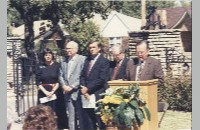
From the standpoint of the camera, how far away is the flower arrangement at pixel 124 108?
7273 millimetres

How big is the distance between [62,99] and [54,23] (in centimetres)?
1356

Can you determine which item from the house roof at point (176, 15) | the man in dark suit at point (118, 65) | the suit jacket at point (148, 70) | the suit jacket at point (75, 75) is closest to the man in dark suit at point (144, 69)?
the suit jacket at point (148, 70)

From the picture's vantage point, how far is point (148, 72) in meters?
7.96

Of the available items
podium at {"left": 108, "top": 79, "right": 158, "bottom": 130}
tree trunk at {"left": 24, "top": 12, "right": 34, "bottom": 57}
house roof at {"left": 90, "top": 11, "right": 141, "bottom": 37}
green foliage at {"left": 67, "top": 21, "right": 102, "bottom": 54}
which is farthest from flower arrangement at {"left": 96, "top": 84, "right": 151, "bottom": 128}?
house roof at {"left": 90, "top": 11, "right": 141, "bottom": 37}

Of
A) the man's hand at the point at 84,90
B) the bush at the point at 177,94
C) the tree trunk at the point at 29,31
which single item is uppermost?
the tree trunk at the point at 29,31

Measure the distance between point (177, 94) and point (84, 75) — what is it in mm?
4155

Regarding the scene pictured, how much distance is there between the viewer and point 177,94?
Answer: 479 inches

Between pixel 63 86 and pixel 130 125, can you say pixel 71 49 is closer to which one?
pixel 63 86

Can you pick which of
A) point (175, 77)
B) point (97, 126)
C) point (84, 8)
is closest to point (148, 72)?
point (97, 126)

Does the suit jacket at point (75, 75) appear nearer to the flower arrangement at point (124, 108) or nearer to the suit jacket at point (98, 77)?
the suit jacket at point (98, 77)

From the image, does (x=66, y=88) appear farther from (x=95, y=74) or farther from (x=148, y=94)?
(x=148, y=94)

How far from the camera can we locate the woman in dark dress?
8.87 meters

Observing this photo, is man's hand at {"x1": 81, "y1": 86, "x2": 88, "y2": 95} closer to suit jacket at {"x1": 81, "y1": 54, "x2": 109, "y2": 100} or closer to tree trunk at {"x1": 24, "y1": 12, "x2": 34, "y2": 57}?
suit jacket at {"x1": 81, "y1": 54, "x2": 109, "y2": 100}

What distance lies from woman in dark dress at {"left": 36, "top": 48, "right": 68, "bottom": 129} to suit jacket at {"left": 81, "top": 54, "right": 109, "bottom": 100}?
68cm
